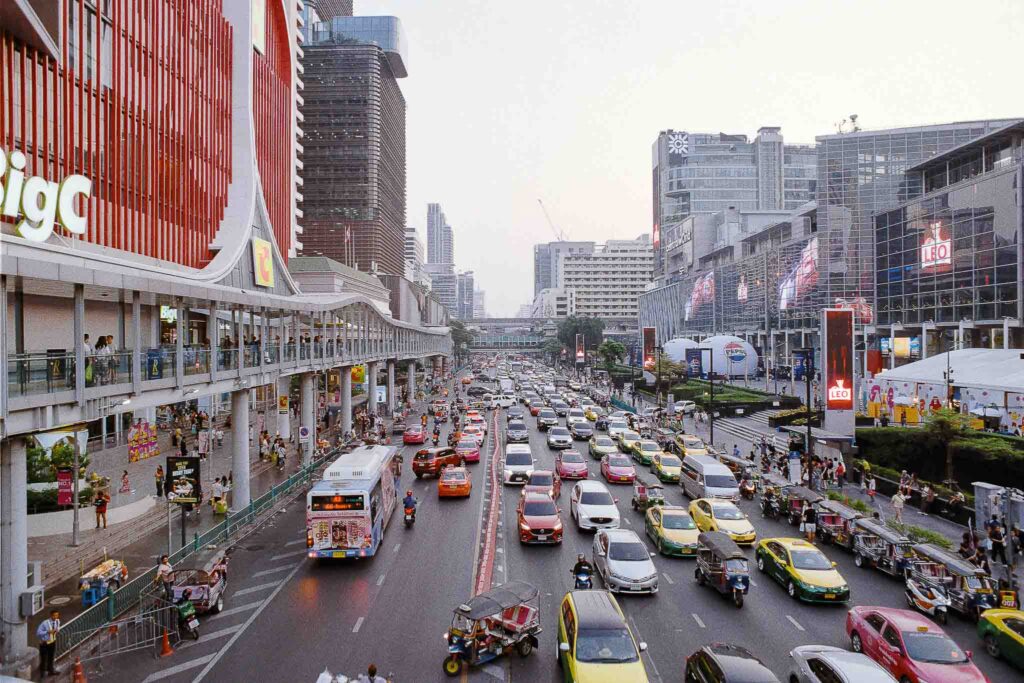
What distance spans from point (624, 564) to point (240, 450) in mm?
16491

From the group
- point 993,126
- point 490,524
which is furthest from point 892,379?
point 993,126

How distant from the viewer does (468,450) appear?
3925 cm

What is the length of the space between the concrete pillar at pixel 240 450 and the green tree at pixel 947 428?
28771 mm

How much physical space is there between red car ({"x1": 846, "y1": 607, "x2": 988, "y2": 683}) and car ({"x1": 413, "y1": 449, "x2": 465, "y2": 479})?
24195 mm

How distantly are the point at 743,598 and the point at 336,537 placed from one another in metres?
11.4

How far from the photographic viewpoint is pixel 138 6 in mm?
41469

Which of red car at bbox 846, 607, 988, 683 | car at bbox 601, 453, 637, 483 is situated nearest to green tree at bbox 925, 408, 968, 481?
car at bbox 601, 453, 637, 483

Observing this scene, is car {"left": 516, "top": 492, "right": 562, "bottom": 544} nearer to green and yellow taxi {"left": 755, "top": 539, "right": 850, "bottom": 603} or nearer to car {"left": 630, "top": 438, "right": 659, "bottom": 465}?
green and yellow taxi {"left": 755, "top": 539, "right": 850, "bottom": 603}

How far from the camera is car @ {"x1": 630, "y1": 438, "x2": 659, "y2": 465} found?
127 feet

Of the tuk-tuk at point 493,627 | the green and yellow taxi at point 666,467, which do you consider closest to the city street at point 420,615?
the tuk-tuk at point 493,627

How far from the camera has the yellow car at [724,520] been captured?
2266 cm

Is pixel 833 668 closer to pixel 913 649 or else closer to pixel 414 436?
pixel 913 649

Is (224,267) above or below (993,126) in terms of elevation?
below

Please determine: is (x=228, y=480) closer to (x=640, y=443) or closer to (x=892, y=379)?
(x=640, y=443)
